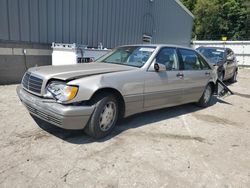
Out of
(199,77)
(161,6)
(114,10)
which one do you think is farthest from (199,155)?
(161,6)

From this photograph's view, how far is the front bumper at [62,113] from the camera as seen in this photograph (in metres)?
3.45

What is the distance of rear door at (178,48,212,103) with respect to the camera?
18.2 feet

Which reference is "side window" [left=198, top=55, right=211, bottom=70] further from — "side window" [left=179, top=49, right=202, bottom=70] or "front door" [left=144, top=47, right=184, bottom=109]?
"front door" [left=144, top=47, right=184, bottom=109]

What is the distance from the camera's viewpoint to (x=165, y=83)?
4.89 meters

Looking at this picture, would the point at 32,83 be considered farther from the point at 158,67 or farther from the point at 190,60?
the point at 190,60

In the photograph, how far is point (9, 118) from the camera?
4.68m

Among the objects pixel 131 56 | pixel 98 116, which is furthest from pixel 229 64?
pixel 98 116

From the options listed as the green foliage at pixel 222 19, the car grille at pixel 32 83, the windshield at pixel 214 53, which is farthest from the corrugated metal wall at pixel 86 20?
the green foliage at pixel 222 19

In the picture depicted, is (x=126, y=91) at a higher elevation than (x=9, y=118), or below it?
higher

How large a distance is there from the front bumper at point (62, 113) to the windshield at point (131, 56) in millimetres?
1517

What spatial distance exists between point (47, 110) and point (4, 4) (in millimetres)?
5264

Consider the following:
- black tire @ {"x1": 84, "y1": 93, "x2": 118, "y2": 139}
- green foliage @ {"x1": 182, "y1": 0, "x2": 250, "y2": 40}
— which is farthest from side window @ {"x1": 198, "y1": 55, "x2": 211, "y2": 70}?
green foliage @ {"x1": 182, "y1": 0, "x2": 250, "y2": 40}

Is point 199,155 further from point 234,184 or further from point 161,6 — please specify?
point 161,6

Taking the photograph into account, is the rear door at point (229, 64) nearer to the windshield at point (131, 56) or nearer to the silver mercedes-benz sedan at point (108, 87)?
the silver mercedes-benz sedan at point (108, 87)
